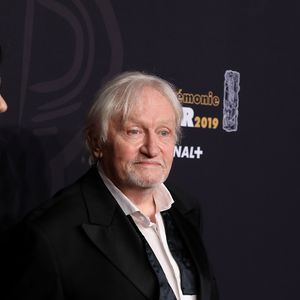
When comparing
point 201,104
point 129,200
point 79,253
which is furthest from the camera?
point 201,104

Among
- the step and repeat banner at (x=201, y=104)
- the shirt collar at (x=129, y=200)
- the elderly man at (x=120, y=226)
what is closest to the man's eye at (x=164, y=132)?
the elderly man at (x=120, y=226)

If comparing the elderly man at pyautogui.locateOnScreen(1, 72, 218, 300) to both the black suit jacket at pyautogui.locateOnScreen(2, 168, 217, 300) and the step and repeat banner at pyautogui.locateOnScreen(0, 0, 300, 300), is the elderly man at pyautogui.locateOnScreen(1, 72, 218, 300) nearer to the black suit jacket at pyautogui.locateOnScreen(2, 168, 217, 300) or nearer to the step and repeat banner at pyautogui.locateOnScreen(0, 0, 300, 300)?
the black suit jacket at pyautogui.locateOnScreen(2, 168, 217, 300)

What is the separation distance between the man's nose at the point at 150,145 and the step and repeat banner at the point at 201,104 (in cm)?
32

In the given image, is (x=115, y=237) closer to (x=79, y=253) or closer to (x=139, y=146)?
(x=79, y=253)

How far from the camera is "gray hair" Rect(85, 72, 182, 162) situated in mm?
1645

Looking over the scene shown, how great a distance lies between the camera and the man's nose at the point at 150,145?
1642 millimetres

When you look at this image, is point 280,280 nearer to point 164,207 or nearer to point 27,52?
point 164,207

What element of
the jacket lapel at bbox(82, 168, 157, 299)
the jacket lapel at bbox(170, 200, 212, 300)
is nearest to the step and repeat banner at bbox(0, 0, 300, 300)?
the jacket lapel at bbox(170, 200, 212, 300)

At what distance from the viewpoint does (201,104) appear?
2148mm

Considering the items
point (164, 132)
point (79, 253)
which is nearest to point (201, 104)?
point (164, 132)

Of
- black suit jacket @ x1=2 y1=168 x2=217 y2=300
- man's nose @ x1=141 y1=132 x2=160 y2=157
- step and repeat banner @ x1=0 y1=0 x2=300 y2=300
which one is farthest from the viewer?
step and repeat banner @ x1=0 y1=0 x2=300 y2=300

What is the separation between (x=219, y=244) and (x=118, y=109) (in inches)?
30.6

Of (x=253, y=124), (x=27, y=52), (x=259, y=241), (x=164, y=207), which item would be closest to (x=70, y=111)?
(x=27, y=52)

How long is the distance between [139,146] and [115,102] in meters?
0.11
